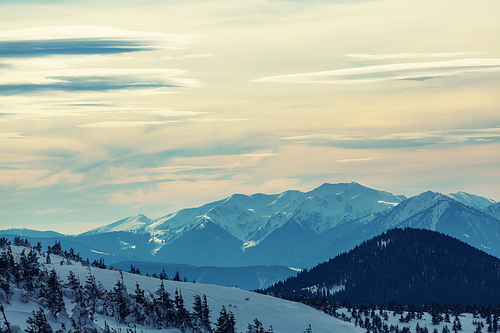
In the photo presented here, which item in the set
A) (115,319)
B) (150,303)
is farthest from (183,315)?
(115,319)

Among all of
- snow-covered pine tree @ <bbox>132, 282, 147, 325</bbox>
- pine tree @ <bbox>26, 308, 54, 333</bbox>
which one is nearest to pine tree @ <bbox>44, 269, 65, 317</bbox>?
pine tree @ <bbox>26, 308, 54, 333</bbox>

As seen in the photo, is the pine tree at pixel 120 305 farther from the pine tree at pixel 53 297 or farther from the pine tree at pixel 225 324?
the pine tree at pixel 225 324

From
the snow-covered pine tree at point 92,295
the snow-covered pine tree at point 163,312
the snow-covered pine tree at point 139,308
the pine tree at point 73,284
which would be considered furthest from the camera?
the snow-covered pine tree at point 163,312

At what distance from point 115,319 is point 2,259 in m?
27.6

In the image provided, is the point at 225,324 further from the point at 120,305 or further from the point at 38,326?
the point at 38,326

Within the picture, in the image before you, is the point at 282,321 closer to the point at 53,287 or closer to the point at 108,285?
the point at 108,285

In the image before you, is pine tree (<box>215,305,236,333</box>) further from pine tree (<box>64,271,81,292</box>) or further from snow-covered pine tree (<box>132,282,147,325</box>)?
pine tree (<box>64,271,81,292</box>)

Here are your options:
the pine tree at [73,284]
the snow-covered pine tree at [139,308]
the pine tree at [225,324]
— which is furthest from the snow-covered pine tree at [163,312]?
the pine tree at [73,284]

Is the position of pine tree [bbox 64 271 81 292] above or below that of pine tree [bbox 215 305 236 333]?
above

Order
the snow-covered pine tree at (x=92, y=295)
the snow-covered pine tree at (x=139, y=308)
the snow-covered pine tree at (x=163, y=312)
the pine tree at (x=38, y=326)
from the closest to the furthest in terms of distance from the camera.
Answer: the pine tree at (x=38, y=326) < the snow-covered pine tree at (x=92, y=295) < the snow-covered pine tree at (x=139, y=308) < the snow-covered pine tree at (x=163, y=312)

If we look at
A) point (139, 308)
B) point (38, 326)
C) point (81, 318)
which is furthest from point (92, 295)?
point (38, 326)

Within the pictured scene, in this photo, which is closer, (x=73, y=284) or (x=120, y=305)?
(x=120, y=305)

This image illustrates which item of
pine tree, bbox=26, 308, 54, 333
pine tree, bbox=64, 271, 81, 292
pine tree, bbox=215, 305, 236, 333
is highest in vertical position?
pine tree, bbox=26, 308, 54, 333

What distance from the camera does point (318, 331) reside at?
19862 cm
